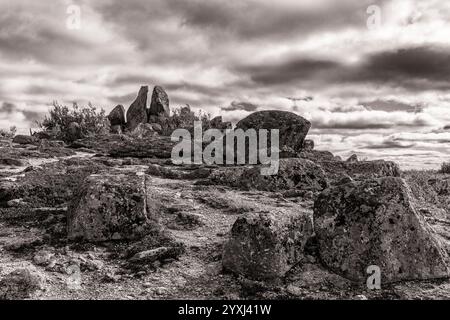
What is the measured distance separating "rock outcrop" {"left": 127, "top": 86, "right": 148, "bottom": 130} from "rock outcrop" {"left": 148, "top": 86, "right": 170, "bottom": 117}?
0.89 m

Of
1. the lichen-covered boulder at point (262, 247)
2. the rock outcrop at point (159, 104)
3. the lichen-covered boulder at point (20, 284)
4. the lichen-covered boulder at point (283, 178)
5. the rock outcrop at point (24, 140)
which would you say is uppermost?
the rock outcrop at point (159, 104)

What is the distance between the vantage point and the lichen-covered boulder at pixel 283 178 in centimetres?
1548

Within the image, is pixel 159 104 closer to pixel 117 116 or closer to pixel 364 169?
pixel 117 116

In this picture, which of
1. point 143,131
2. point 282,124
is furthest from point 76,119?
point 282,124

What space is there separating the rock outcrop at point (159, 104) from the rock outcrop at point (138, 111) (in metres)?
0.89

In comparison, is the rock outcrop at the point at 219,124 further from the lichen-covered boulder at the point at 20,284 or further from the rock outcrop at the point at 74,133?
the lichen-covered boulder at the point at 20,284

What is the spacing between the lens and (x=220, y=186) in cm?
1578

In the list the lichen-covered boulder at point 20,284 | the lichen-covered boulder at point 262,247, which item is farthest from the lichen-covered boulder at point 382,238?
the lichen-covered boulder at point 20,284

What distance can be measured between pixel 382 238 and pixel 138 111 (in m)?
44.3

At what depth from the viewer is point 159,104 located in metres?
50.4

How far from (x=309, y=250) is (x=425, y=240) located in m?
2.19

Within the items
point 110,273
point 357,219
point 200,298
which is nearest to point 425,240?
point 357,219
